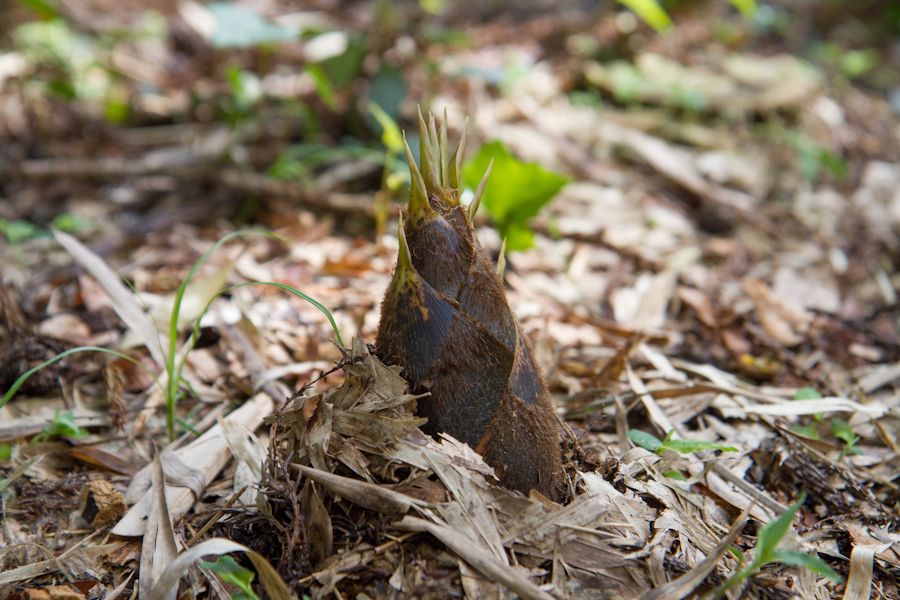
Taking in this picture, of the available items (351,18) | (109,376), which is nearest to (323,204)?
(109,376)

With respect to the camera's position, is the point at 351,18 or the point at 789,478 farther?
the point at 351,18

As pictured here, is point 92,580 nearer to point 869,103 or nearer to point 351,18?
point 351,18

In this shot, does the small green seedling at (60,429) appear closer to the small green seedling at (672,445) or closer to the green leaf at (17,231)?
the green leaf at (17,231)

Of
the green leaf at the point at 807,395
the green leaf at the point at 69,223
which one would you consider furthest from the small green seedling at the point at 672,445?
the green leaf at the point at 69,223

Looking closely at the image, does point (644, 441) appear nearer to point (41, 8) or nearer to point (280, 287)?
point (280, 287)

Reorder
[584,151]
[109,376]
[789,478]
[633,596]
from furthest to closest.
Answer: [584,151], [109,376], [789,478], [633,596]
